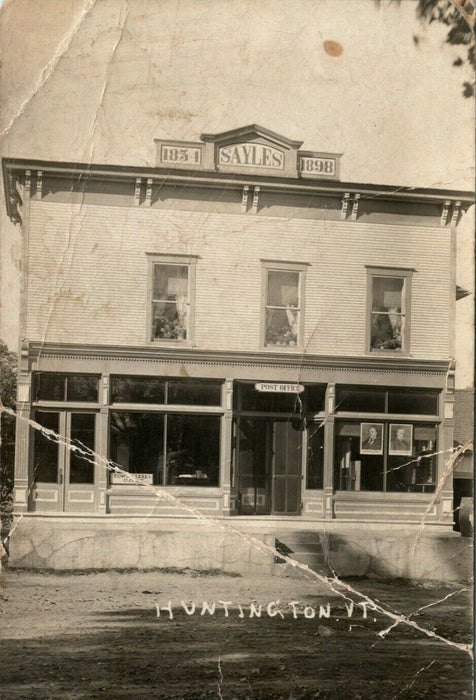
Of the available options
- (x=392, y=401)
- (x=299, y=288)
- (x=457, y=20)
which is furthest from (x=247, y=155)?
(x=392, y=401)

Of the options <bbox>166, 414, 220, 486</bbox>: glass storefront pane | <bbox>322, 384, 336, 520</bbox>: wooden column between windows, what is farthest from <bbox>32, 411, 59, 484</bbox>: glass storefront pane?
<bbox>322, 384, 336, 520</bbox>: wooden column between windows

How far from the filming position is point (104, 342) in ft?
10.8

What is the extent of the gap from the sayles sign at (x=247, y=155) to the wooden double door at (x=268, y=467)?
1244 millimetres

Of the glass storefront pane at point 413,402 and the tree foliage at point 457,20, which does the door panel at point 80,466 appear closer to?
the glass storefront pane at point 413,402

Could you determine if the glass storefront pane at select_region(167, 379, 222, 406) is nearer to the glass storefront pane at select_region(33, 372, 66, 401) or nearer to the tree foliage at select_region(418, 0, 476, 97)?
the glass storefront pane at select_region(33, 372, 66, 401)

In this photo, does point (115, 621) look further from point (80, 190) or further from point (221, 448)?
point (80, 190)

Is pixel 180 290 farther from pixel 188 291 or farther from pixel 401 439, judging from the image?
pixel 401 439

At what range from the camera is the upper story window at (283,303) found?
328cm

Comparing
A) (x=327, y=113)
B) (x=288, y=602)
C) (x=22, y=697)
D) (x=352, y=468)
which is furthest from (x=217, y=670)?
(x=327, y=113)

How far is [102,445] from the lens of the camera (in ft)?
10.8

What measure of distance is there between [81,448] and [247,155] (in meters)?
1.63

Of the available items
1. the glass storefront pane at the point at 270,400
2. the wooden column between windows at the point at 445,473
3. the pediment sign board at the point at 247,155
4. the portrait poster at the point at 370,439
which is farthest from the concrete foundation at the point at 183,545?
the pediment sign board at the point at 247,155

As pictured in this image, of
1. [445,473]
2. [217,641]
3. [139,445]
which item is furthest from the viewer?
[445,473]

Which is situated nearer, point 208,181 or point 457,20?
point 208,181
